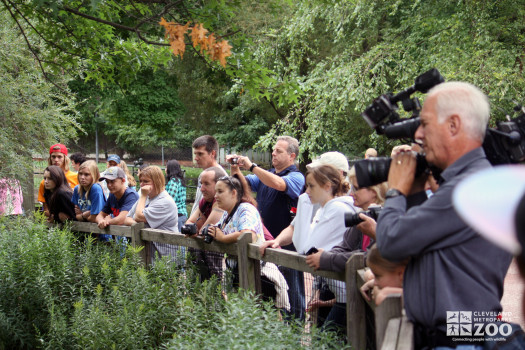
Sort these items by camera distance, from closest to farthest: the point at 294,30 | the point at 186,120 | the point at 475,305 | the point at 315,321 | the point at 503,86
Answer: the point at 475,305, the point at 315,321, the point at 503,86, the point at 294,30, the point at 186,120

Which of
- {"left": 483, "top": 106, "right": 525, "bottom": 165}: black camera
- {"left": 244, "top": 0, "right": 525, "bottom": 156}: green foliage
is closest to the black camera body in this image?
{"left": 483, "top": 106, "right": 525, "bottom": 165}: black camera

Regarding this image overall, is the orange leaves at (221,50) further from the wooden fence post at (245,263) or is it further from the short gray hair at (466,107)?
the short gray hair at (466,107)

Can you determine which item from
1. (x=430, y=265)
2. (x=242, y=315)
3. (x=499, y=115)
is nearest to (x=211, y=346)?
(x=242, y=315)

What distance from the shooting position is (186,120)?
25406 millimetres

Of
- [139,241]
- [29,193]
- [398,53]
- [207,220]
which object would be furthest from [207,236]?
[398,53]

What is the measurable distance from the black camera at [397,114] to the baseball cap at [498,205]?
175 centimetres

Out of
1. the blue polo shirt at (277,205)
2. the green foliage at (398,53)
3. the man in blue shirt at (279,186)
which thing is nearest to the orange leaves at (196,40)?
the man in blue shirt at (279,186)

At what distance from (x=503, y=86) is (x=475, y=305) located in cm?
880

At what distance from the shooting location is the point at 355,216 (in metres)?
3.32

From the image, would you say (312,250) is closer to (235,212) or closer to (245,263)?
(245,263)

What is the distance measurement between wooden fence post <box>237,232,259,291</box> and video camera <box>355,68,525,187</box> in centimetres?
250

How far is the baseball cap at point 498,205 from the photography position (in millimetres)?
843

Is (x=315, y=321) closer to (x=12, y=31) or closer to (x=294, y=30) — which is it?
(x=12, y=31)

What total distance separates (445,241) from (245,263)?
296cm
